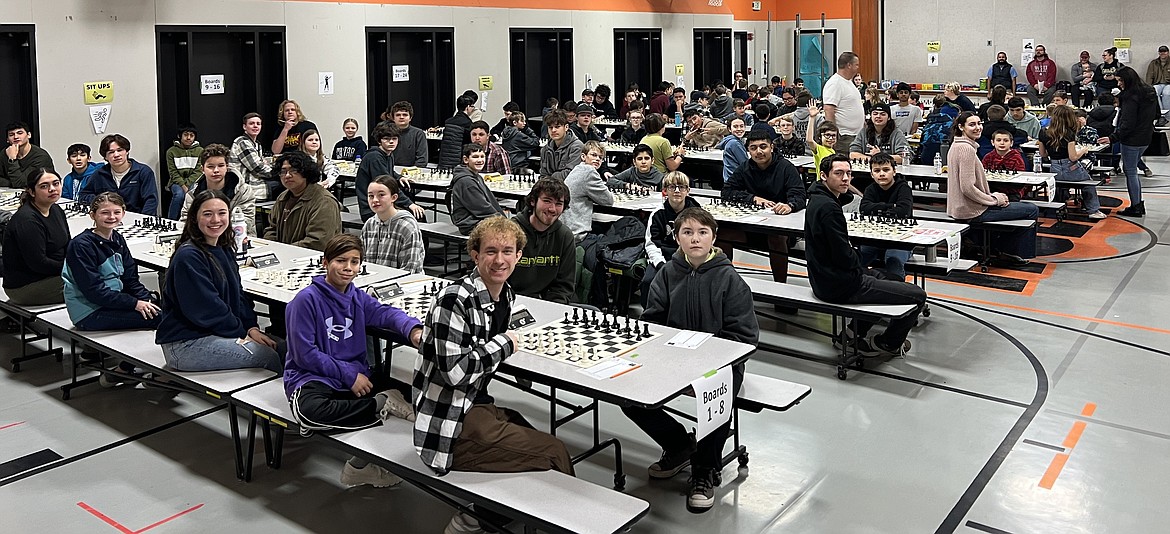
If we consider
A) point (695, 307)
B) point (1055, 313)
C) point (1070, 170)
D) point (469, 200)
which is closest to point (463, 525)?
point (695, 307)

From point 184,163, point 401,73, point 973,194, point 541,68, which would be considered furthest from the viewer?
point 541,68

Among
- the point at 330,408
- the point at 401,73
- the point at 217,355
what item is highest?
the point at 401,73

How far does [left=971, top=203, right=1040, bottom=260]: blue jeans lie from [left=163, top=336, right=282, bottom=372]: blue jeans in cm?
601

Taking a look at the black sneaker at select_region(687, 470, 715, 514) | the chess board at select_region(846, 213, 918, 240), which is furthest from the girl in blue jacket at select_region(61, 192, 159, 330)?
the chess board at select_region(846, 213, 918, 240)

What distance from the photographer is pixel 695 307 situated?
4.63 metres

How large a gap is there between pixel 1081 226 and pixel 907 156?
6.29ft

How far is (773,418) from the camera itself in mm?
5281

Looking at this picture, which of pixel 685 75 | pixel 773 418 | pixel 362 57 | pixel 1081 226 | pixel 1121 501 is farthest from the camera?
pixel 685 75

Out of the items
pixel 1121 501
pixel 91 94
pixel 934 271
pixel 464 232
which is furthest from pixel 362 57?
pixel 1121 501

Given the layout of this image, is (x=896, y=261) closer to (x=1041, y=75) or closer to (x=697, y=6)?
(x=697, y=6)

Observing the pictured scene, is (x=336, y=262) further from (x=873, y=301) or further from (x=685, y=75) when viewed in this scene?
(x=685, y=75)

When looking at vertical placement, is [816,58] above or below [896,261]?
above

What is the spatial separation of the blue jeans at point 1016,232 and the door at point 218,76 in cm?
861

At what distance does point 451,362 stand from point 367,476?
1261 millimetres
